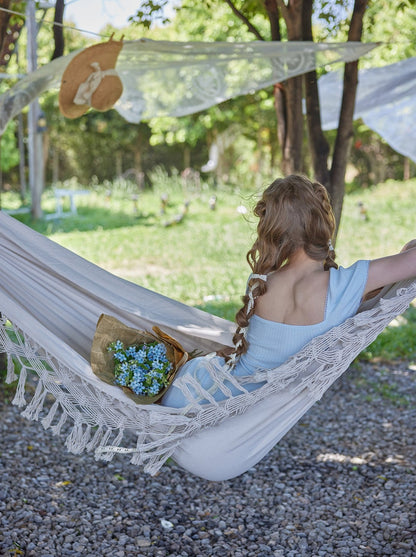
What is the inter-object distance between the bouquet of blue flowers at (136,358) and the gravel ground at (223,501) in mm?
543

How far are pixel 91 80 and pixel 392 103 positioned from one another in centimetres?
159

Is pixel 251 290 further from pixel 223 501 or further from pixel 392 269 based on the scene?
pixel 223 501

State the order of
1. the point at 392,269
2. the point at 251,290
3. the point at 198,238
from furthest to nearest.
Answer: the point at 198,238 < the point at 251,290 < the point at 392,269

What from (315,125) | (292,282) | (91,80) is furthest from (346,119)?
(292,282)

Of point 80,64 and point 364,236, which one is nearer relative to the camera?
point 80,64

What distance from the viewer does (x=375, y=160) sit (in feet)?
43.4

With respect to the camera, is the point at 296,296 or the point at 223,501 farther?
the point at 223,501

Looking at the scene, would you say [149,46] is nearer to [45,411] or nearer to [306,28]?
[306,28]

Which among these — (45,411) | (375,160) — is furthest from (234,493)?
(375,160)

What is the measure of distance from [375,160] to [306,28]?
10118 millimetres

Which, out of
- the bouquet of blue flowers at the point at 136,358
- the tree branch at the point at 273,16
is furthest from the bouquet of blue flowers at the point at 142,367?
the tree branch at the point at 273,16

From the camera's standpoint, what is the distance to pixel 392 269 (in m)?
1.76

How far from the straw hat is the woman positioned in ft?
5.23

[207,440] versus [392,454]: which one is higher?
[207,440]
